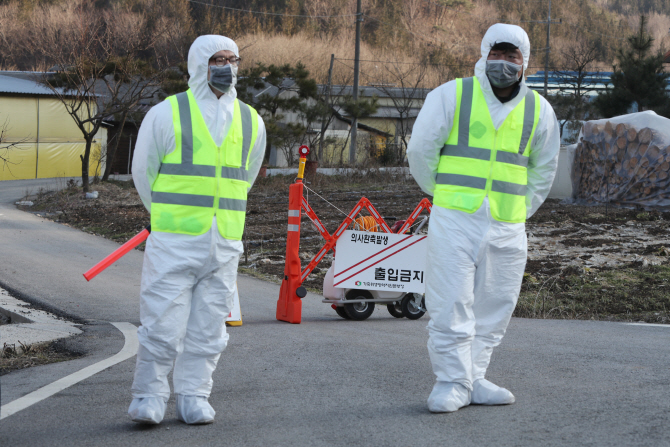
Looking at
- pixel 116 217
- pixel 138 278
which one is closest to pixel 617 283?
pixel 138 278

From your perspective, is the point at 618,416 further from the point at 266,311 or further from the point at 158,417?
the point at 266,311

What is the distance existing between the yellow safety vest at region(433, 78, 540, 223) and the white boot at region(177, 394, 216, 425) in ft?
5.77

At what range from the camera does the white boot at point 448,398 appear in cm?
424

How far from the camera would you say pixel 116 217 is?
1889 centimetres

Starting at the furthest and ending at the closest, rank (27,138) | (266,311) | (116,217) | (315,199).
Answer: (27,138)
(315,199)
(116,217)
(266,311)

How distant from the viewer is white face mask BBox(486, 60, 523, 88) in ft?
14.4

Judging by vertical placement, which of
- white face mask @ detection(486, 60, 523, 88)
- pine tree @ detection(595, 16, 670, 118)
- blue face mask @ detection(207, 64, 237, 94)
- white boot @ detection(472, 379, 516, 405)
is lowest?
white boot @ detection(472, 379, 516, 405)

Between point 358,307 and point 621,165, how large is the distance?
44.7ft

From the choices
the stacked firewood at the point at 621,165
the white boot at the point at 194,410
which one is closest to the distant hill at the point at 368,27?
the stacked firewood at the point at 621,165

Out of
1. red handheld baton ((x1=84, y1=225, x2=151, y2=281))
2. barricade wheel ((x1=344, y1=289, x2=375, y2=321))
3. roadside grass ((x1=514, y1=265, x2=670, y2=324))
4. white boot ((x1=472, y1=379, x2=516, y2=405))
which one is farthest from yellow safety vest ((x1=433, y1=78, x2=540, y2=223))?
roadside grass ((x1=514, y1=265, x2=670, y2=324))

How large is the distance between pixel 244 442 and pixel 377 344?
2856 mm

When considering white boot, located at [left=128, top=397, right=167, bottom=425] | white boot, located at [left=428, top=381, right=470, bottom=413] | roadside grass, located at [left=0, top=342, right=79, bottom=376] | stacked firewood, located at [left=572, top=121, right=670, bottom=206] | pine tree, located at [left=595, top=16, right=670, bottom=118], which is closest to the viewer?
white boot, located at [left=128, top=397, right=167, bottom=425]

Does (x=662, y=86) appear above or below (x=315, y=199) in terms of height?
above

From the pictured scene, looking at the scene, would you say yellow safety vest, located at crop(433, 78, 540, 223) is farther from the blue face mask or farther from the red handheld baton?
the red handheld baton
